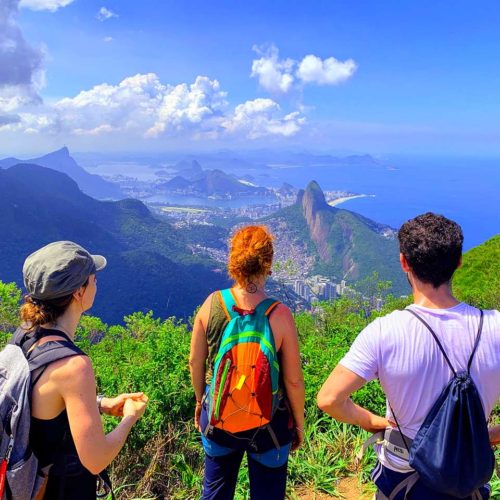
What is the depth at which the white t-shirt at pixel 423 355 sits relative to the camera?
150 cm

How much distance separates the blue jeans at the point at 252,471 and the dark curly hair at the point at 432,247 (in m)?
1.11

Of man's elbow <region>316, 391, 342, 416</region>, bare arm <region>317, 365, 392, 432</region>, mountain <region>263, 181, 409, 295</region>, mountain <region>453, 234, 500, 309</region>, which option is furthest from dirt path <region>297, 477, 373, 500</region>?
mountain <region>263, 181, 409, 295</region>

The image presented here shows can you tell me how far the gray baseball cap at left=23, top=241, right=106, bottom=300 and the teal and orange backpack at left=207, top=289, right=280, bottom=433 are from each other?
0.70 metres

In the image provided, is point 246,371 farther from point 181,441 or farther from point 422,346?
point 181,441

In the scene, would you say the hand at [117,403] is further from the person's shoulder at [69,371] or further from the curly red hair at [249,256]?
the curly red hair at [249,256]

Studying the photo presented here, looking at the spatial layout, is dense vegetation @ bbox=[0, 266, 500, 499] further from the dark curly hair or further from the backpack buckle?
the dark curly hair

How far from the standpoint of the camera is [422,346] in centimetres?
151

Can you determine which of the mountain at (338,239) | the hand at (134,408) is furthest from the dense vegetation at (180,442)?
the mountain at (338,239)

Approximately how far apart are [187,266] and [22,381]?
89942 millimetres

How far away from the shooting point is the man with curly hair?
150 centimetres

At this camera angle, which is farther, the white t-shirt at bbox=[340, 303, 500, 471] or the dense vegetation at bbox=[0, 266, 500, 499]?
the dense vegetation at bbox=[0, 266, 500, 499]

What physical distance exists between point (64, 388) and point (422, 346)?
1.24 m

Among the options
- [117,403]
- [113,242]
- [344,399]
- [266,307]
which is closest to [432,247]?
[344,399]

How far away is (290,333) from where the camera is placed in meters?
1.97
